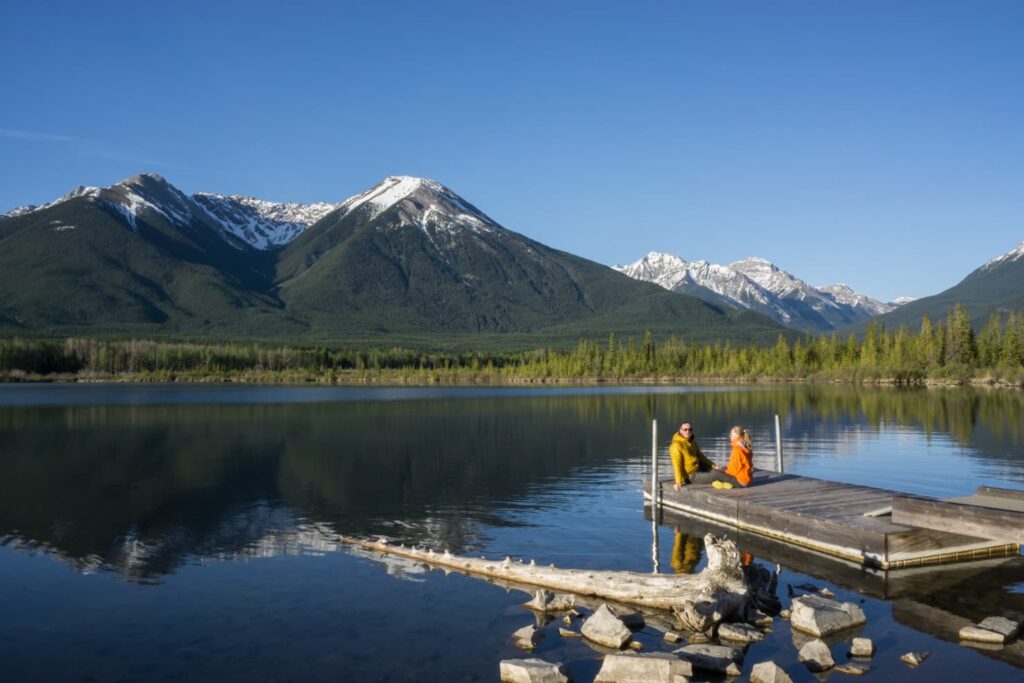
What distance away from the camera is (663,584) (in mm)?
18578

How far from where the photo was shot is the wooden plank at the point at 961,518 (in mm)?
19172

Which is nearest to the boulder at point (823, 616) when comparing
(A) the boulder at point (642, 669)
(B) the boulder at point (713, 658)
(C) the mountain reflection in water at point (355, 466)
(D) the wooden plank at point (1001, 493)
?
(B) the boulder at point (713, 658)

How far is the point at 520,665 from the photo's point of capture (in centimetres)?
1445

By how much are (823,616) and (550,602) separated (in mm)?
5691

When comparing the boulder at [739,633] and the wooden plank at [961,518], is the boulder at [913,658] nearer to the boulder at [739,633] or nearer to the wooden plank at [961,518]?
the boulder at [739,633]

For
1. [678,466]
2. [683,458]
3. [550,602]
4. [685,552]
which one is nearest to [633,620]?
[550,602]

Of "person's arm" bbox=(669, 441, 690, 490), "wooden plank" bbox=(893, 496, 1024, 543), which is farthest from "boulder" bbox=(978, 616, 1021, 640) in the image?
"person's arm" bbox=(669, 441, 690, 490)

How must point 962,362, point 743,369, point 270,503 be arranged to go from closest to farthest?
1. point 270,503
2. point 962,362
3. point 743,369

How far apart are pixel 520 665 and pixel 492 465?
28.9m

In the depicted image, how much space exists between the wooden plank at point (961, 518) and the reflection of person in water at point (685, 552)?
538cm

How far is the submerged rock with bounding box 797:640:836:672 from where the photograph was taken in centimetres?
1508

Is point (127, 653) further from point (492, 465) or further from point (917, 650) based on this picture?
point (492, 465)

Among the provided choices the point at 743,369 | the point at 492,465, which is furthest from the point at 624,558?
the point at 743,369

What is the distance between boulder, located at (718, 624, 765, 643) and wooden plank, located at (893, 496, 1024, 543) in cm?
672
